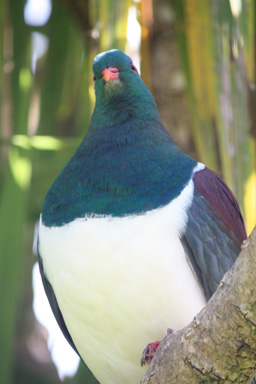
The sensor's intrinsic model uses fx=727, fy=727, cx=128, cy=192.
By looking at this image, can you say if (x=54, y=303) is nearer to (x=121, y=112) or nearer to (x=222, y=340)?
(x=121, y=112)

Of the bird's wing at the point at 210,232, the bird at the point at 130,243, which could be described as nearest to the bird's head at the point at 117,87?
the bird at the point at 130,243

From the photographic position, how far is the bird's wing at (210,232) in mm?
2777

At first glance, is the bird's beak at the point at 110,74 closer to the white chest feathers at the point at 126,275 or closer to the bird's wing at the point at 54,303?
the white chest feathers at the point at 126,275

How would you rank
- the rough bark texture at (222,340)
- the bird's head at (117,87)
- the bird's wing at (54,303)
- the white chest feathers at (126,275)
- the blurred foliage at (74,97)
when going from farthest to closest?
the blurred foliage at (74,97), the bird's head at (117,87), the bird's wing at (54,303), the white chest feathers at (126,275), the rough bark texture at (222,340)

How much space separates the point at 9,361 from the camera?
3799 mm

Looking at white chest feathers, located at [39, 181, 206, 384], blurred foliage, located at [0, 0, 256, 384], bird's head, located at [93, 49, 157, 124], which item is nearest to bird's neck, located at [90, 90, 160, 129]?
bird's head, located at [93, 49, 157, 124]

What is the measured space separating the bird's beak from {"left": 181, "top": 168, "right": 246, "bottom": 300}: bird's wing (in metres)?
0.58

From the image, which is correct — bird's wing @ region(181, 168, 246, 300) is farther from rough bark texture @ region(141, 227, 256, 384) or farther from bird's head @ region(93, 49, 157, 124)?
rough bark texture @ region(141, 227, 256, 384)

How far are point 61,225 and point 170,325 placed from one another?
1.87 ft

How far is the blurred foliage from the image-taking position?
11.2ft

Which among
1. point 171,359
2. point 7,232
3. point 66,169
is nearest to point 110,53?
point 66,169

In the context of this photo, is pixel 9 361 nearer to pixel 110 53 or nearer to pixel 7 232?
pixel 7 232

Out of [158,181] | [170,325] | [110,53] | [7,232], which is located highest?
[110,53]

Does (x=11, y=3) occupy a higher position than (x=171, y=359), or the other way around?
(x=11, y=3)
